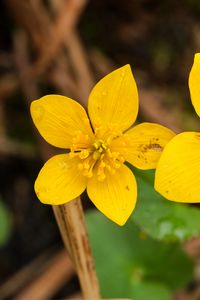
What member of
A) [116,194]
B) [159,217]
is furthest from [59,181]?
[159,217]

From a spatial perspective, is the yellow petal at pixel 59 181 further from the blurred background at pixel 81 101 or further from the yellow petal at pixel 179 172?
the blurred background at pixel 81 101

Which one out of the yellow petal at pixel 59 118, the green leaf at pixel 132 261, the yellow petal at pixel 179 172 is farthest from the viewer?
the green leaf at pixel 132 261

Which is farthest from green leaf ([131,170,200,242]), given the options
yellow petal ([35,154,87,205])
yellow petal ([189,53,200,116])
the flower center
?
yellow petal ([189,53,200,116])

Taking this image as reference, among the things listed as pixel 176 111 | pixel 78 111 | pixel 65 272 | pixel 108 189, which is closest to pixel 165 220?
pixel 108 189

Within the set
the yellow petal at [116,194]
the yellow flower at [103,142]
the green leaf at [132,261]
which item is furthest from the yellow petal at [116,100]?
the green leaf at [132,261]

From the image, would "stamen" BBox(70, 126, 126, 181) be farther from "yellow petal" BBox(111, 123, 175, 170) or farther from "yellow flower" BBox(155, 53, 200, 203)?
"yellow flower" BBox(155, 53, 200, 203)

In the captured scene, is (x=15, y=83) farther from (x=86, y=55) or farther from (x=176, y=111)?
(x=176, y=111)
